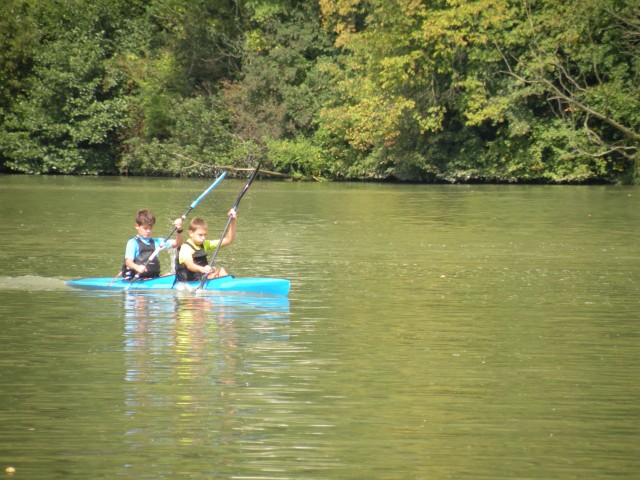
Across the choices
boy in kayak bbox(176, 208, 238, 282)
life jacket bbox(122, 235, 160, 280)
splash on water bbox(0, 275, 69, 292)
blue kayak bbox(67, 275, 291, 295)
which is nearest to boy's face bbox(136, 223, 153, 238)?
life jacket bbox(122, 235, 160, 280)

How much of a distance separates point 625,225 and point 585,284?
1122cm

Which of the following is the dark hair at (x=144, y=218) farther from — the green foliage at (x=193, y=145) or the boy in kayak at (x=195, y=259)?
the green foliage at (x=193, y=145)

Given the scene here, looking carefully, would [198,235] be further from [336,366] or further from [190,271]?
[336,366]

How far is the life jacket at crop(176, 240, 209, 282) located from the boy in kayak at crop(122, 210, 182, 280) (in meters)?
0.30

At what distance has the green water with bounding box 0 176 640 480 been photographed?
8.36 meters

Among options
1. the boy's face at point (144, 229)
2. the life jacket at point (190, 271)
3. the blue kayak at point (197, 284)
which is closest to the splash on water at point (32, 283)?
the blue kayak at point (197, 284)

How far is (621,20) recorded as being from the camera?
4588cm

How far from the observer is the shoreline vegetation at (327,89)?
47.2m

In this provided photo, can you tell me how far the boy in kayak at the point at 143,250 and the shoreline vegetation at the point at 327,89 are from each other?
91.8 ft

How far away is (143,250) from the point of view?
1705cm

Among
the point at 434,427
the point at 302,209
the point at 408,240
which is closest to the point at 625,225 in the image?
the point at 408,240

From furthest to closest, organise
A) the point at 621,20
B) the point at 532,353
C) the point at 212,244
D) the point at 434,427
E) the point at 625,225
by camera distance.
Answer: the point at 621,20 < the point at 625,225 < the point at 212,244 < the point at 532,353 < the point at 434,427

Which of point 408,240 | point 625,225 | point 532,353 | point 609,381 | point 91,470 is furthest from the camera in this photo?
point 625,225

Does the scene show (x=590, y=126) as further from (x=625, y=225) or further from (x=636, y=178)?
(x=625, y=225)
